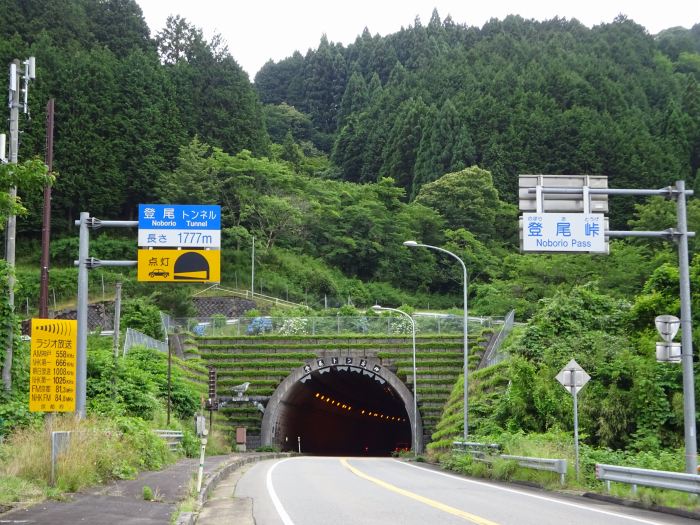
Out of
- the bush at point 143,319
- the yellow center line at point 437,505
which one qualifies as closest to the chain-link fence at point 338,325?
the bush at point 143,319

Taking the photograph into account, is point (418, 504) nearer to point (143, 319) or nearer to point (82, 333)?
point (82, 333)

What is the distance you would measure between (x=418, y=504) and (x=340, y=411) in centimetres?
5384

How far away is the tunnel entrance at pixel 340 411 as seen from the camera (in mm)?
47844

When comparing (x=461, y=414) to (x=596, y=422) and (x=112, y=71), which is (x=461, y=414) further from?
(x=112, y=71)

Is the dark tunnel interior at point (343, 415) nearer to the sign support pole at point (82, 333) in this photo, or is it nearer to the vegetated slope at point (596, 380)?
the vegetated slope at point (596, 380)

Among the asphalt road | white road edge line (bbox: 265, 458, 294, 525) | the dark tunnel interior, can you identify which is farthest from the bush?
the asphalt road

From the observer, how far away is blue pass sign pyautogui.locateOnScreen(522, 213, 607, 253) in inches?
699

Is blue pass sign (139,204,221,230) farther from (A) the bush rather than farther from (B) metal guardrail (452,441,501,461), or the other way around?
(A) the bush

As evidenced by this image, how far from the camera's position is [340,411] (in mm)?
67875

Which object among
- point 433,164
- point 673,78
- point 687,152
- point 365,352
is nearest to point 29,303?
point 365,352

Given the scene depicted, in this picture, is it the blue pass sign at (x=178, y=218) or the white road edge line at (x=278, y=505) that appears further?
the blue pass sign at (x=178, y=218)

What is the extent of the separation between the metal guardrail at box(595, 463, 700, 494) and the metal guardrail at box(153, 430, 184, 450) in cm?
1478

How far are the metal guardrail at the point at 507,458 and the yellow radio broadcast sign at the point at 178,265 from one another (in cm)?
785

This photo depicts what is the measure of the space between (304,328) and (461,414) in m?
16.2
